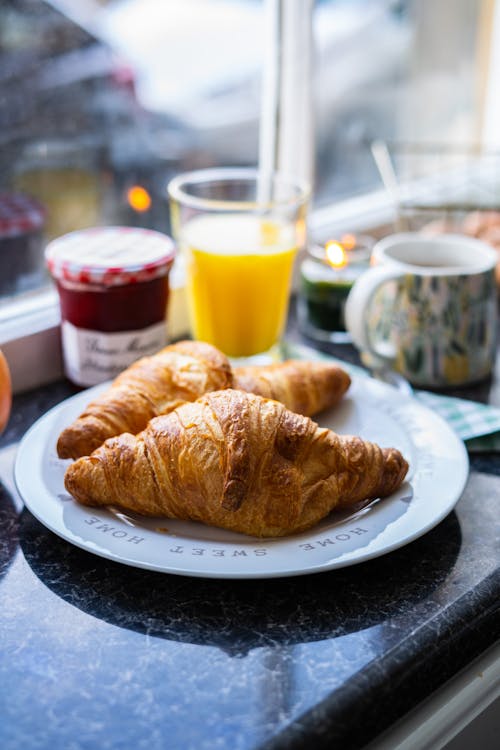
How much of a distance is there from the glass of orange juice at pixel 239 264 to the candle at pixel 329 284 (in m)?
0.08

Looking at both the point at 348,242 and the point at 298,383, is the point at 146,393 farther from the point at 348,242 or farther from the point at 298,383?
the point at 348,242

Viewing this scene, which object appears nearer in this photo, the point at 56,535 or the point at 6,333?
the point at 56,535

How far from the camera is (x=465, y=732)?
75 cm

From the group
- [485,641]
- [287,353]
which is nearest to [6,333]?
[287,353]

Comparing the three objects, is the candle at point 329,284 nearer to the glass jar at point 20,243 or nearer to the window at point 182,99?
the window at point 182,99

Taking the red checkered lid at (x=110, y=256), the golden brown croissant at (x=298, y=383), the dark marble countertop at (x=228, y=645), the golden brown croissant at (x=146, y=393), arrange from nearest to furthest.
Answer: the dark marble countertop at (x=228, y=645)
the golden brown croissant at (x=146, y=393)
the golden brown croissant at (x=298, y=383)
the red checkered lid at (x=110, y=256)

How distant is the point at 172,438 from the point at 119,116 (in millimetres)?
739

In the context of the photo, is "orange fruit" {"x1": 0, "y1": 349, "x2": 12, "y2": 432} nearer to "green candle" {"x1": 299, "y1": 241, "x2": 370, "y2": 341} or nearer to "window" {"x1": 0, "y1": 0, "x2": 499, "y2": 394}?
"window" {"x1": 0, "y1": 0, "x2": 499, "y2": 394}

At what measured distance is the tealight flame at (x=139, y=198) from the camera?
1.43m

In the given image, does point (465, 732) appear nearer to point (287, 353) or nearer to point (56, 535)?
point (56, 535)

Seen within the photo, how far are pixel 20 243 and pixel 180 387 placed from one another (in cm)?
47

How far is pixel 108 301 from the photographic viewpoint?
3.57ft

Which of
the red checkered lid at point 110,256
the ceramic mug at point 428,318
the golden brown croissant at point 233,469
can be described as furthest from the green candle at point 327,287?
the golden brown croissant at point 233,469

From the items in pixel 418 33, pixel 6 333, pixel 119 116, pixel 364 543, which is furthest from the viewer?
pixel 418 33
